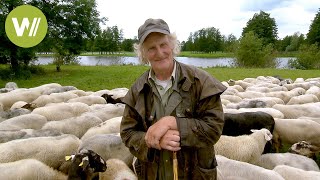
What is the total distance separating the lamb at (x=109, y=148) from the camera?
5.95m

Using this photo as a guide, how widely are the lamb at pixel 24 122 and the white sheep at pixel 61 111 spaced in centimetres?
52

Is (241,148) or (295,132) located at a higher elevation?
(241,148)

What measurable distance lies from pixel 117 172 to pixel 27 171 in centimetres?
133

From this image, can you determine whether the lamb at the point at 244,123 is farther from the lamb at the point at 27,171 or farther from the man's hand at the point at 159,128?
the man's hand at the point at 159,128

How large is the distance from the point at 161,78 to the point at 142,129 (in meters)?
0.46

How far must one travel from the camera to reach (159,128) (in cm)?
257

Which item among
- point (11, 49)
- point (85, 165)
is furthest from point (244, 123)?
point (11, 49)

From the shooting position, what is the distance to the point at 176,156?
9.12ft

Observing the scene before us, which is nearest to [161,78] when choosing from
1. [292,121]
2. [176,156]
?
[176,156]

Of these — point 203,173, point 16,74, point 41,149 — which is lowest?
point 16,74

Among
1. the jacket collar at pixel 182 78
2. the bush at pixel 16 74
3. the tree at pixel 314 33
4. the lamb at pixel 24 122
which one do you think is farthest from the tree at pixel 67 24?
the tree at pixel 314 33

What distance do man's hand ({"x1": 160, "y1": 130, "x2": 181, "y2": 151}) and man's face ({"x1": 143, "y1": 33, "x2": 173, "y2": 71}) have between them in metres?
0.53

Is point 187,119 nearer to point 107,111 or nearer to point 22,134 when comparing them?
point 22,134

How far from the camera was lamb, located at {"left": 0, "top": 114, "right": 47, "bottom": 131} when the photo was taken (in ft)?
25.0
